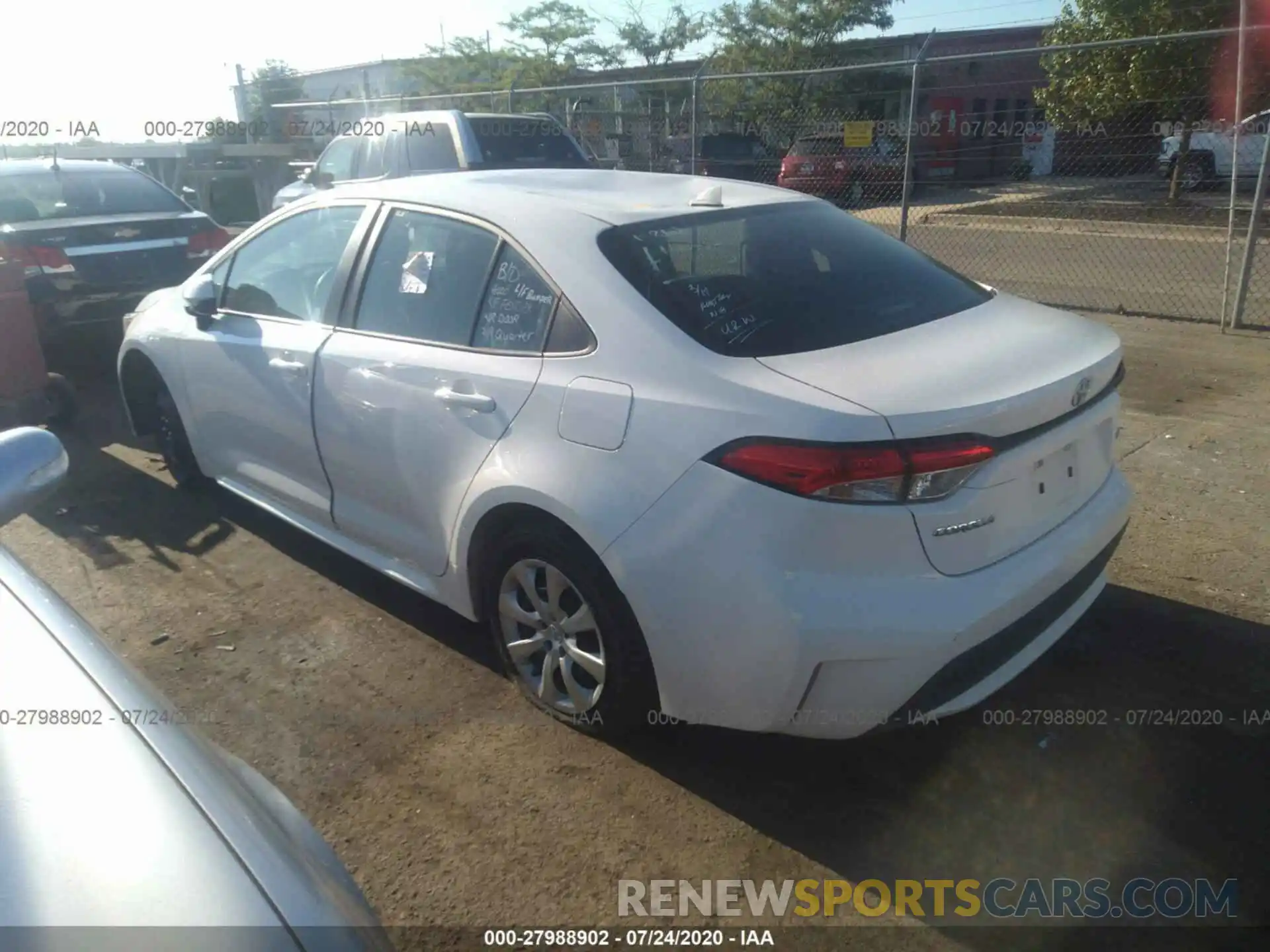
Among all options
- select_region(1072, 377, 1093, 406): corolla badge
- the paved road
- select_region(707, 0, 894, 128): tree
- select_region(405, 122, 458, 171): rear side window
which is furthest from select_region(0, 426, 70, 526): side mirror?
select_region(707, 0, 894, 128): tree

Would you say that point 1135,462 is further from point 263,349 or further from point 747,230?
point 263,349

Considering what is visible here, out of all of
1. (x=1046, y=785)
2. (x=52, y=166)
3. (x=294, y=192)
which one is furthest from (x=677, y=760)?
(x=294, y=192)

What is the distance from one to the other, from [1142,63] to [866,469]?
18275mm

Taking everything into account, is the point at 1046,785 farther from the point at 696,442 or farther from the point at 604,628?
the point at 696,442

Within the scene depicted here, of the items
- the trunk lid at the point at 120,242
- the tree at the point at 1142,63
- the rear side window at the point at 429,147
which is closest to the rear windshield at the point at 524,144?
the rear side window at the point at 429,147

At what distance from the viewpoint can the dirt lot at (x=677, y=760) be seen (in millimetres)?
2590

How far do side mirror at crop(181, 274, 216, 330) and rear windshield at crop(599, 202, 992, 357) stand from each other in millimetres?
2199

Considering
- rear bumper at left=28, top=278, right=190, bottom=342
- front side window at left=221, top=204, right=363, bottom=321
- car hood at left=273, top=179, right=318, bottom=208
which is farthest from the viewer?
car hood at left=273, top=179, right=318, bottom=208

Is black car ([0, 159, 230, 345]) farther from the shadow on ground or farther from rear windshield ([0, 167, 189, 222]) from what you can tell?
the shadow on ground

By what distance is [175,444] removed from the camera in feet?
16.4

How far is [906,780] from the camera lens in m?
2.91

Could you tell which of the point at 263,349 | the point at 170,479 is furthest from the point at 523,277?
the point at 170,479

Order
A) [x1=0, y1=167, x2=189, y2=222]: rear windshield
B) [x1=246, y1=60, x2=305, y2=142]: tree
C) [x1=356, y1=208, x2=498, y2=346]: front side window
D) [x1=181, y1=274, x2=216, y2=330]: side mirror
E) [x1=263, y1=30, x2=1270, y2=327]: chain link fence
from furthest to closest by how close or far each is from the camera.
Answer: [x1=246, y1=60, x2=305, y2=142]: tree, [x1=263, y1=30, x2=1270, y2=327]: chain link fence, [x1=0, y1=167, x2=189, y2=222]: rear windshield, [x1=181, y1=274, x2=216, y2=330]: side mirror, [x1=356, y1=208, x2=498, y2=346]: front side window

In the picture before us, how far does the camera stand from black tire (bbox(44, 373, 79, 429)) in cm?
618
